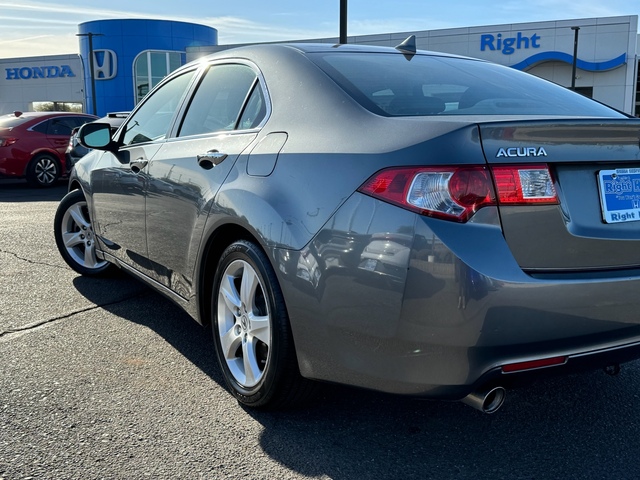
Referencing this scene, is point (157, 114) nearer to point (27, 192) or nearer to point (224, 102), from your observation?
point (224, 102)

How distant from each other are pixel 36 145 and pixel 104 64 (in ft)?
117

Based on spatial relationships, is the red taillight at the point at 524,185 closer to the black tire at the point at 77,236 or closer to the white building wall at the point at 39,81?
the black tire at the point at 77,236

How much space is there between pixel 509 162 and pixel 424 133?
0.97 ft

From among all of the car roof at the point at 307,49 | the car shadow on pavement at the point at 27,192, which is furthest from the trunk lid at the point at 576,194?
the car shadow on pavement at the point at 27,192

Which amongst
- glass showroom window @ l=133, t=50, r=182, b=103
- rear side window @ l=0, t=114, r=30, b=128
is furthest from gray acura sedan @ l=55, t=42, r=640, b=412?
glass showroom window @ l=133, t=50, r=182, b=103

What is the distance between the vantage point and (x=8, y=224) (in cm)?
804

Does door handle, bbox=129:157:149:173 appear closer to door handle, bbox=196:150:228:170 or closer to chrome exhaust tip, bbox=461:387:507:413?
door handle, bbox=196:150:228:170

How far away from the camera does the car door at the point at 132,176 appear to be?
12.6 feet

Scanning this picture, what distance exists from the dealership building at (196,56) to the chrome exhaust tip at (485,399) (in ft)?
112

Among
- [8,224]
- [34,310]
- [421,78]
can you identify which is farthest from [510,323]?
[8,224]

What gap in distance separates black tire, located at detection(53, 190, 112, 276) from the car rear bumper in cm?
315

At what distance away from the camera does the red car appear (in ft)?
41.9

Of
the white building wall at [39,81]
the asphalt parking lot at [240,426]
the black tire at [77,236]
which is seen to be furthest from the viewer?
the white building wall at [39,81]

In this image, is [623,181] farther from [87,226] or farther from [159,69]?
[159,69]
